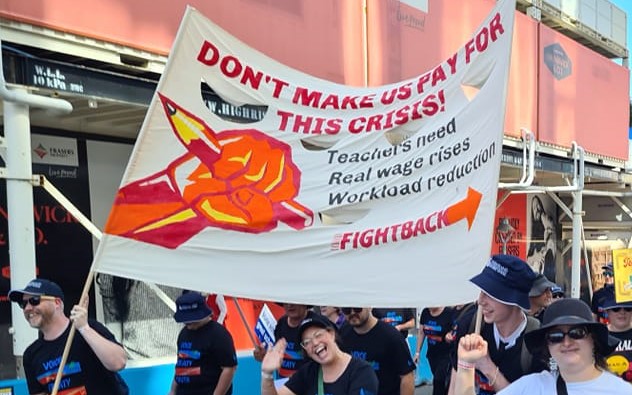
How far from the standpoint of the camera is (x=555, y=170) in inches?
436

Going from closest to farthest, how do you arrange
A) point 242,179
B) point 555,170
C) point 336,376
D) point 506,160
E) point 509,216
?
point 336,376
point 242,179
point 506,160
point 555,170
point 509,216

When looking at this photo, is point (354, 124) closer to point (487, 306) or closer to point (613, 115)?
point (487, 306)

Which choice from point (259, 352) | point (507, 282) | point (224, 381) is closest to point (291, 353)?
point (259, 352)

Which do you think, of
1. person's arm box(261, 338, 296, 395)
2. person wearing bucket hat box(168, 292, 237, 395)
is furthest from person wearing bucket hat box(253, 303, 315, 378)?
person's arm box(261, 338, 296, 395)

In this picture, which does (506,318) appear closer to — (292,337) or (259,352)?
(292,337)

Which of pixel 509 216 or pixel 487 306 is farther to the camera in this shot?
pixel 509 216

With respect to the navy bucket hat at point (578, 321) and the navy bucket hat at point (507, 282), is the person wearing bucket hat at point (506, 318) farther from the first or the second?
the navy bucket hat at point (578, 321)

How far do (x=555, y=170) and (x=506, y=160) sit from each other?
1.81 m

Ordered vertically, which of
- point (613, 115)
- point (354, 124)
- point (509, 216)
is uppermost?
point (613, 115)

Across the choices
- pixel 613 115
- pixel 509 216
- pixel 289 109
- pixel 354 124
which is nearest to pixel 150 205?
pixel 289 109

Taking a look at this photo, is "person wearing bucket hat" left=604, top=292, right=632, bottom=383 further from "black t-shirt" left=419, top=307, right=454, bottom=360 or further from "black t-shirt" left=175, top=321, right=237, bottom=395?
"black t-shirt" left=175, top=321, right=237, bottom=395

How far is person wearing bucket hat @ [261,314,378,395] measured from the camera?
3.16 meters

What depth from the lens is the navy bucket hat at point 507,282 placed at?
285 cm

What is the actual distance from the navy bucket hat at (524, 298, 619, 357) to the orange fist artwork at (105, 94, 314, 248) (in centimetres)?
138
